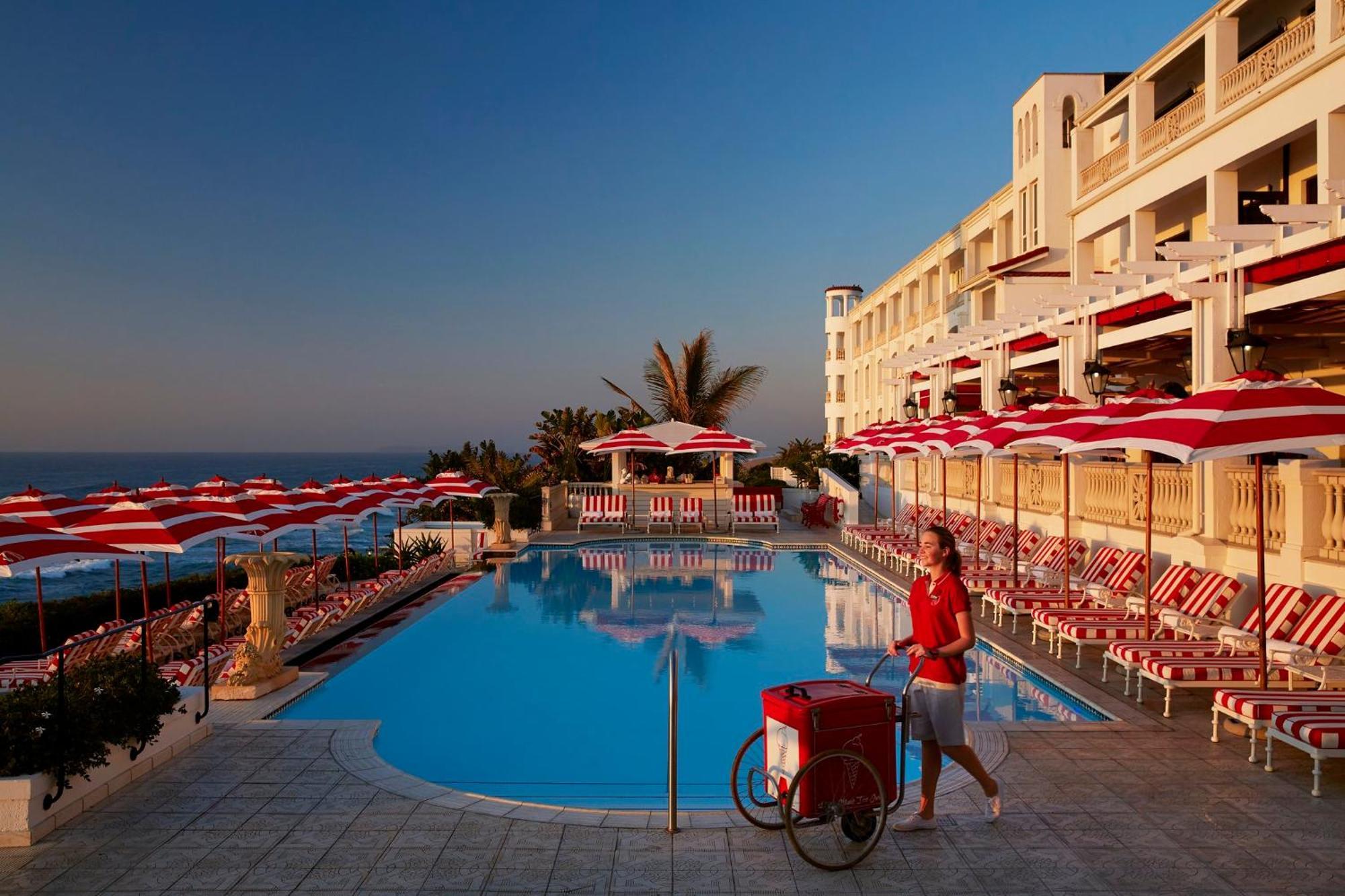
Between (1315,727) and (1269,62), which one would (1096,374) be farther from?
(1315,727)

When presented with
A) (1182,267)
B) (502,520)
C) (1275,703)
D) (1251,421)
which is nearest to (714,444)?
(502,520)

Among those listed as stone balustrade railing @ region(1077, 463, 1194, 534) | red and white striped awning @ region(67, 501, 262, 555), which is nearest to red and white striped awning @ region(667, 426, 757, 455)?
stone balustrade railing @ region(1077, 463, 1194, 534)

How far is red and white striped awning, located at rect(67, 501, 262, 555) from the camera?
26.4 ft

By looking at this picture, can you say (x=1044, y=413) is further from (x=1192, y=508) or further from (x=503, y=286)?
(x=503, y=286)

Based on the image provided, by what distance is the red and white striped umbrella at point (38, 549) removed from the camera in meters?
7.06

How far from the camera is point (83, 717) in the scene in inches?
195

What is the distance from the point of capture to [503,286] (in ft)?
135

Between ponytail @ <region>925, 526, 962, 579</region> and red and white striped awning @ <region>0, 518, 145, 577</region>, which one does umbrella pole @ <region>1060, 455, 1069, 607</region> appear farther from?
red and white striped awning @ <region>0, 518, 145, 577</region>

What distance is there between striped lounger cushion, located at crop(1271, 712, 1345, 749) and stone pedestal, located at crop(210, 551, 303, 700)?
26.5 ft

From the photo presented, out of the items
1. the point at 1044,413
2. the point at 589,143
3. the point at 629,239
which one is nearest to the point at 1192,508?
the point at 1044,413

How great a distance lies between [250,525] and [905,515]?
49.0ft

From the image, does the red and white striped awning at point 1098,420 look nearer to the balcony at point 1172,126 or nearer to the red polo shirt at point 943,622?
the red polo shirt at point 943,622

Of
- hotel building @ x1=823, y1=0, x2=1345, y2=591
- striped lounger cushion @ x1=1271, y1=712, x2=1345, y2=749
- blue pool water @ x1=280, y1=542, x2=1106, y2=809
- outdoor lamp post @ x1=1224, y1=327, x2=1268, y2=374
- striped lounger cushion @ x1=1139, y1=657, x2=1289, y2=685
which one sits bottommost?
blue pool water @ x1=280, y1=542, x2=1106, y2=809

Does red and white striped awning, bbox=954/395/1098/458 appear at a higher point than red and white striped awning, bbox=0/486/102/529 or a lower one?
higher
